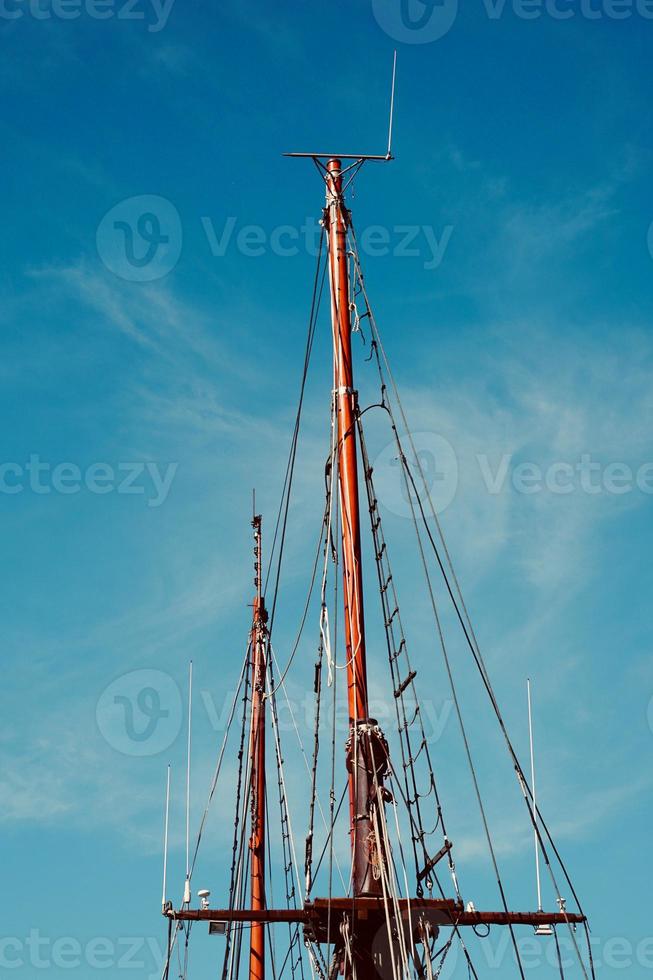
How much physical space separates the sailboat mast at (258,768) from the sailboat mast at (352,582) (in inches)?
487

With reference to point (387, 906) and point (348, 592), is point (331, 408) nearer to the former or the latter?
point (348, 592)

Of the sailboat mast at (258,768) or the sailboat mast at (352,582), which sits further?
the sailboat mast at (258,768)

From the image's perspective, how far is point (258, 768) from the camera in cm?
3806

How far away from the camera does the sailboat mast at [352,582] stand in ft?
67.1

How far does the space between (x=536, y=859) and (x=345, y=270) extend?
1261cm

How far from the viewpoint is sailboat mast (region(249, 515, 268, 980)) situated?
34125mm

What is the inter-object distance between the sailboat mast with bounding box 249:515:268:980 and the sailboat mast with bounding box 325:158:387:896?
1237 centimetres

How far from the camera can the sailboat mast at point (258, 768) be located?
3412 cm

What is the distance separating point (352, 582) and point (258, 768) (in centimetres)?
1710

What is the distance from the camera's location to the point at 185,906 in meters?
25.7

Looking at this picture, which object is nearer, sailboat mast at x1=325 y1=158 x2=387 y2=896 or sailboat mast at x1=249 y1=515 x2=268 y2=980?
sailboat mast at x1=325 y1=158 x2=387 y2=896

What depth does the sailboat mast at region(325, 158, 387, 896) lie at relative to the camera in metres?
20.5

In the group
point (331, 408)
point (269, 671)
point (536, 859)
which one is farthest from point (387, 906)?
point (269, 671)

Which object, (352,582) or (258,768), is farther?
(258,768)
